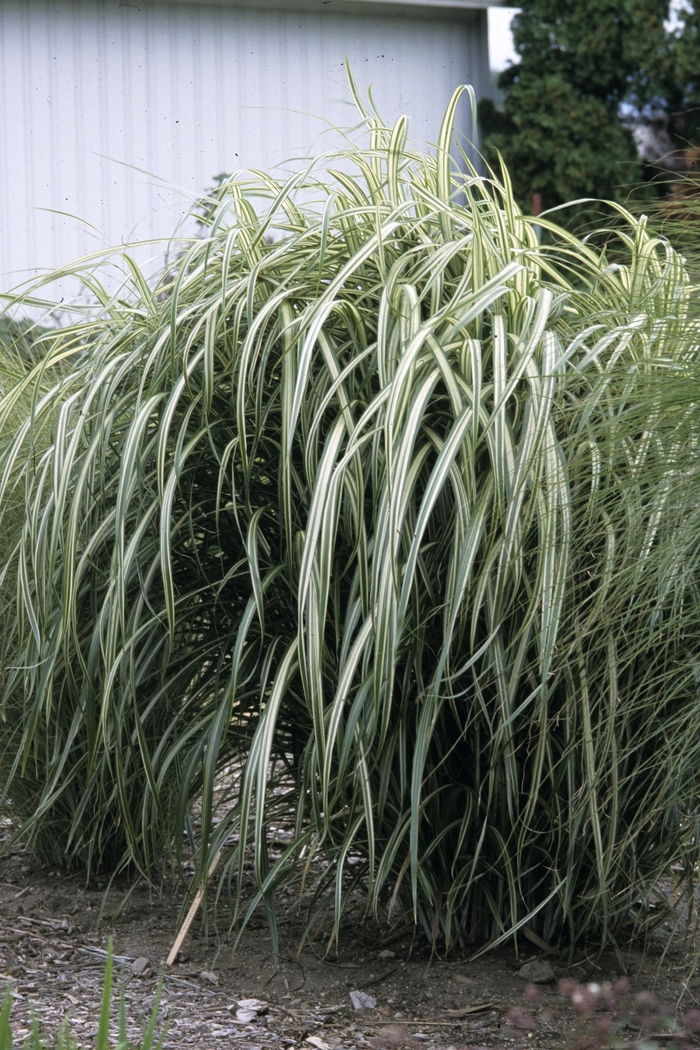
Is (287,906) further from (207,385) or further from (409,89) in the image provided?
(409,89)


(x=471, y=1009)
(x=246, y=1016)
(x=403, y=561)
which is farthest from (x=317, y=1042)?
(x=403, y=561)

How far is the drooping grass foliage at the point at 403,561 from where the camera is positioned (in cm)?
142

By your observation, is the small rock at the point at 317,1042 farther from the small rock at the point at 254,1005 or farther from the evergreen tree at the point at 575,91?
the evergreen tree at the point at 575,91

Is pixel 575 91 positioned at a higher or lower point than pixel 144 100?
higher

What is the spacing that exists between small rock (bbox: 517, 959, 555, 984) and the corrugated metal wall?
4.09 m

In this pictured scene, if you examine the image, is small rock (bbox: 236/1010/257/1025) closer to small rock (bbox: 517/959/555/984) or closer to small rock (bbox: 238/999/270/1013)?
small rock (bbox: 238/999/270/1013)

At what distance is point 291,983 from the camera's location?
1.60m

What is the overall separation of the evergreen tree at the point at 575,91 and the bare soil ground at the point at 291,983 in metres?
4.67

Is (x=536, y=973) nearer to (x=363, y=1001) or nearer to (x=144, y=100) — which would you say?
(x=363, y=1001)

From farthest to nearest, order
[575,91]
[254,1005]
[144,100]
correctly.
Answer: [575,91] < [144,100] < [254,1005]

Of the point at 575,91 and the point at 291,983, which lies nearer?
the point at 291,983

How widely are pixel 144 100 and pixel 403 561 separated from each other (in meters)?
4.22

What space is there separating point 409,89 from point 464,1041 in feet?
15.5

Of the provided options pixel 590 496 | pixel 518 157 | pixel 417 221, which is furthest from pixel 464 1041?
pixel 518 157
